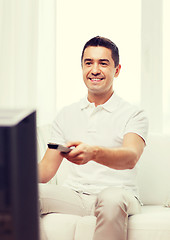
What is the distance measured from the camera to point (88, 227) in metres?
1.82

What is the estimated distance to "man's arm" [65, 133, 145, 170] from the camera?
132 cm

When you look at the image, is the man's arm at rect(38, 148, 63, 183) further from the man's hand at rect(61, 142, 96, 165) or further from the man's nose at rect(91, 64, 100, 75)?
the man's hand at rect(61, 142, 96, 165)

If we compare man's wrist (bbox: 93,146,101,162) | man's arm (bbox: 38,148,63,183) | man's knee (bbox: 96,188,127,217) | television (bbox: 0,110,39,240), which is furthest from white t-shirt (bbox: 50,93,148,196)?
television (bbox: 0,110,39,240)

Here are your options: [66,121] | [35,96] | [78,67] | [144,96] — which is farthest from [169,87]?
[66,121]

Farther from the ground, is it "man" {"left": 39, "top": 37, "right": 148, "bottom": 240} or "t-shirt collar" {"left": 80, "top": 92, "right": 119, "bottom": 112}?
"t-shirt collar" {"left": 80, "top": 92, "right": 119, "bottom": 112}

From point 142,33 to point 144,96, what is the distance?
466 mm

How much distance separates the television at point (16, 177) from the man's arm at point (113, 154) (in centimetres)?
75

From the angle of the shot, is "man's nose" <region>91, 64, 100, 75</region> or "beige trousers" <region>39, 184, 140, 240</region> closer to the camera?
"beige trousers" <region>39, 184, 140, 240</region>

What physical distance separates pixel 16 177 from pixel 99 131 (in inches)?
65.3

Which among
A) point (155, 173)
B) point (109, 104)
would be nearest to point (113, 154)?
point (109, 104)

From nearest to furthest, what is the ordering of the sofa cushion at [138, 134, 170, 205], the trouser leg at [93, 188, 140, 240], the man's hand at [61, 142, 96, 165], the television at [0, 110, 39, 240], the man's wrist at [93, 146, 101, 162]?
the television at [0, 110, 39, 240] → the man's hand at [61, 142, 96, 165] → the man's wrist at [93, 146, 101, 162] → the trouser leg at [93, 188, 140, 240] → the sofa cushion at [138, 134, 170, 205]

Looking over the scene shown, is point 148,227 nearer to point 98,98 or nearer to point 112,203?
point 112,203

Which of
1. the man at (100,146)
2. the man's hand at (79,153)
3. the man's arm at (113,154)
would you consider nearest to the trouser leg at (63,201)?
the man at (100,146)

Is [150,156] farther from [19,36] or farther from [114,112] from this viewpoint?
[19,36]
